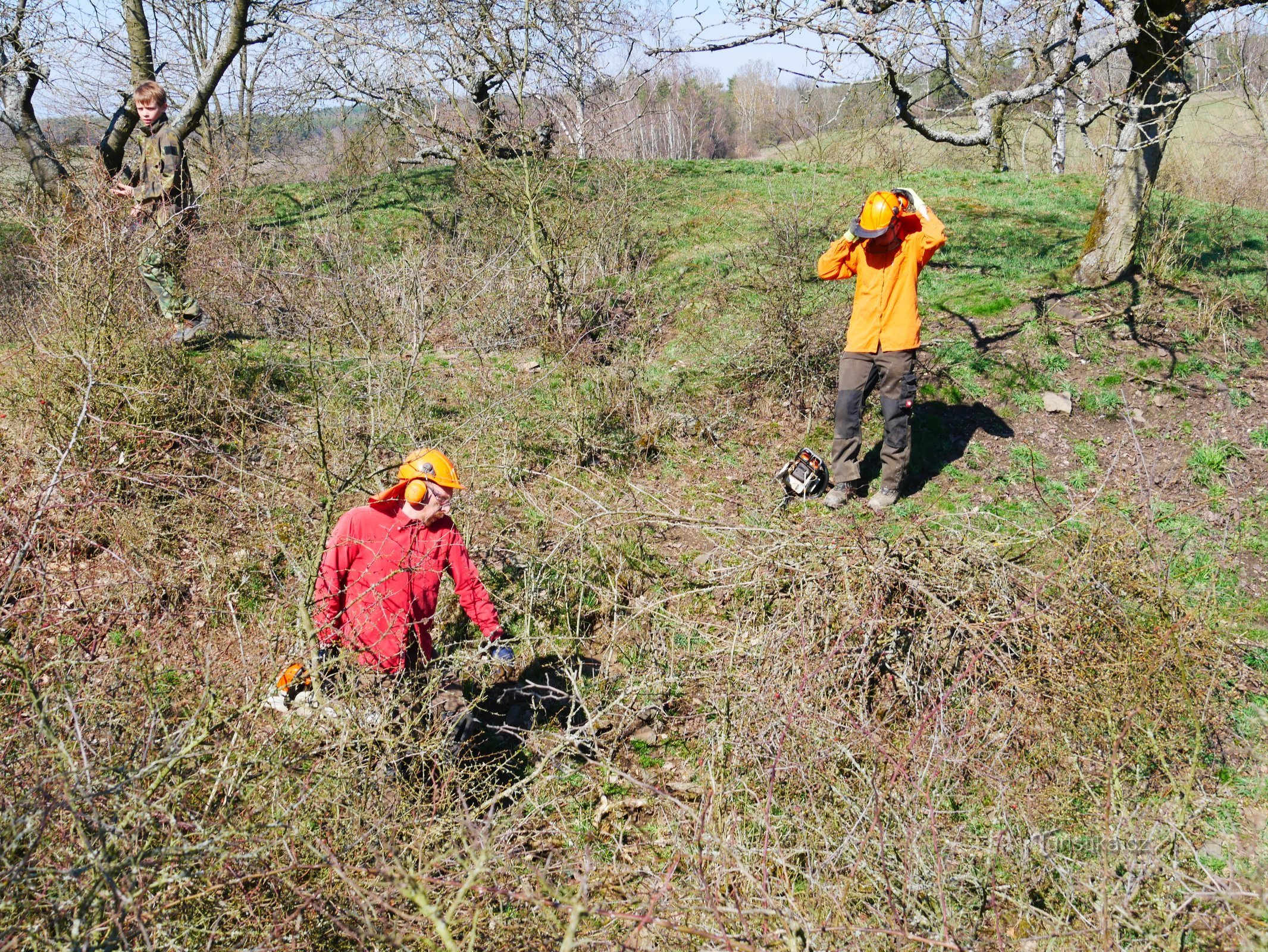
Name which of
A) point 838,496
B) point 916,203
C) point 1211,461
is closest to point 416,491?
point 838,496

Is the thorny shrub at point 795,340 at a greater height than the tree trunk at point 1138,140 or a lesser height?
lesser

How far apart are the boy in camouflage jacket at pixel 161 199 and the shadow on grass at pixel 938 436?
5550 millimetres

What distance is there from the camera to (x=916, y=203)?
532cm

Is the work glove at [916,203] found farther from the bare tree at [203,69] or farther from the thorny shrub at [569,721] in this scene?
the bare tree at [203,69]

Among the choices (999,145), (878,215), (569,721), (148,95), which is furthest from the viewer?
(999,145)

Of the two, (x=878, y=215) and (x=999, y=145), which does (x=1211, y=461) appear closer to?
(x=878, y=215)

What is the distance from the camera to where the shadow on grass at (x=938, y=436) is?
6.16m

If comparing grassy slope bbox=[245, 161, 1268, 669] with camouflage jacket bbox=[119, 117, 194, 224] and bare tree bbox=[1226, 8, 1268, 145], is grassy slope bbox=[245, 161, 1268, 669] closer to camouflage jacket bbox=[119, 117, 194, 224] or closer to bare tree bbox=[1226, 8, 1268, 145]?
bare tree bbox=[1226, 8, 1268, 145]

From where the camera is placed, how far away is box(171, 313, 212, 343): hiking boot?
259 inches

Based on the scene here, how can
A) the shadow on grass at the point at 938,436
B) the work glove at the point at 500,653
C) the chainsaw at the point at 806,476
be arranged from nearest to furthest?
the work glove at the point at 500,653
the chainsaw at the point at 806,476
the shadow on grass at the point at 938,436

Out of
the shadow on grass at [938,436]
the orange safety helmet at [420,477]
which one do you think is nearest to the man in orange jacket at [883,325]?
the shadow on grass at [938,436]

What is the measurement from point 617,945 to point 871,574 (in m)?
2.10

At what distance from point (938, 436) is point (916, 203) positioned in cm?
193

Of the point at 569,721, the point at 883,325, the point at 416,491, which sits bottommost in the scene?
the point at 569,721
